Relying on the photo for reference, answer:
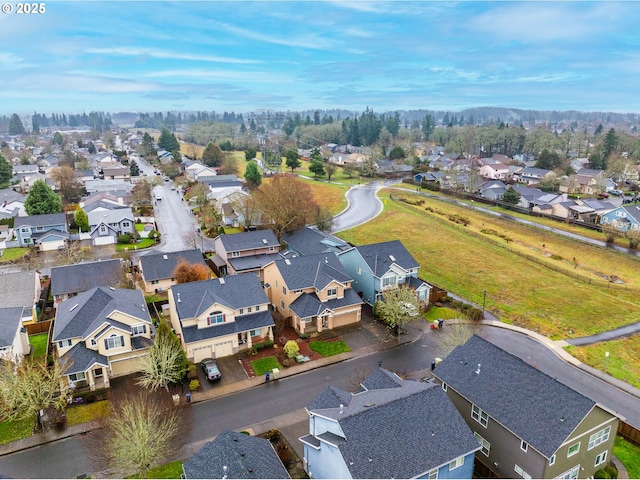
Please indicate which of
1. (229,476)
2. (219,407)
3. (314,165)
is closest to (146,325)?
(219,407)

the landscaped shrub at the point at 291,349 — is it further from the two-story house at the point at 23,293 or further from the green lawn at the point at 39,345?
the two-story house at the point at 23,293

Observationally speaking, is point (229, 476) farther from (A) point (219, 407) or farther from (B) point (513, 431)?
(B) point (513, 431)

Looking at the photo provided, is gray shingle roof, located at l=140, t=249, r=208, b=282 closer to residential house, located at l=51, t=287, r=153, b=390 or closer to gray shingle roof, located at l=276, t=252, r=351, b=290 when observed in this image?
residential house, located at l=51, t=287, r=153, b=390

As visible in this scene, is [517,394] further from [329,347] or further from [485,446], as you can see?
[329,347]

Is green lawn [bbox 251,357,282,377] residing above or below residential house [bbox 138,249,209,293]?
below

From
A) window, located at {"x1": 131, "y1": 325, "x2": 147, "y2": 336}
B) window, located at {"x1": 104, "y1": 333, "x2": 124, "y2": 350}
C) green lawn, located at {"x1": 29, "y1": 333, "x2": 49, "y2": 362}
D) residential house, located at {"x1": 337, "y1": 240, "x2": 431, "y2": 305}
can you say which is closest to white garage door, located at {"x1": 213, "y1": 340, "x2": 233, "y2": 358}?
window, located at {"x1": 131, "y1": 325, "x2": 147, "y2": 336}

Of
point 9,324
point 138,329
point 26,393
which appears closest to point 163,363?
point 138,329
